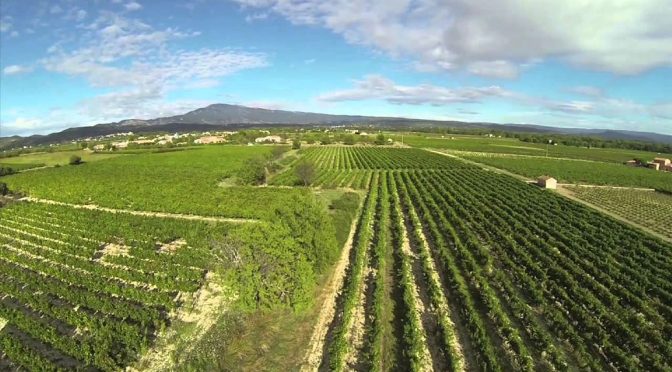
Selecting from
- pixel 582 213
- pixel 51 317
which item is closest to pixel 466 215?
pixel 582 213

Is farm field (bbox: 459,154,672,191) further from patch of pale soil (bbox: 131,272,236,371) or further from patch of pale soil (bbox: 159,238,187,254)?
patch of pale soil (bbox: 131,272,236,371)

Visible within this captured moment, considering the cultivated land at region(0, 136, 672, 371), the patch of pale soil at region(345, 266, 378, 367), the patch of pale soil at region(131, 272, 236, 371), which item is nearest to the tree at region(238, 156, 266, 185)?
the cultivated land at region(0, 136, 672, 371)

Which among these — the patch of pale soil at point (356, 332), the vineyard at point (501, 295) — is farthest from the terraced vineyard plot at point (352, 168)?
the patch of pale soil at point (356, 332)

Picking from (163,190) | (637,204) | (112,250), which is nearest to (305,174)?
(163,190)

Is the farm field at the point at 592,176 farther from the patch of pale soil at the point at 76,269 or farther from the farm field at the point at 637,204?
the patch of pale soil at the point at 76,269

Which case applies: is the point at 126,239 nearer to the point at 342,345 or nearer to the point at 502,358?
the point at 342,345
